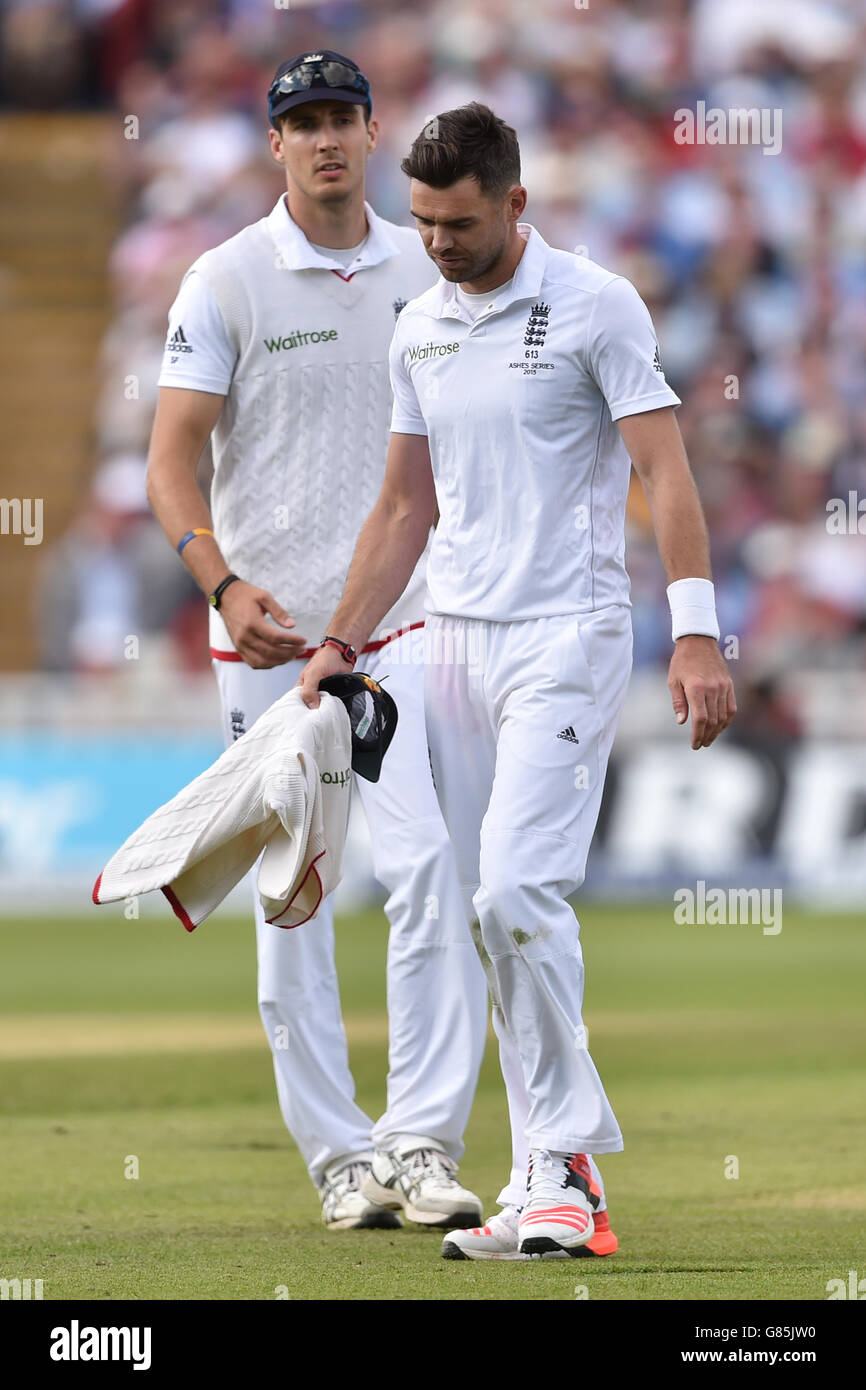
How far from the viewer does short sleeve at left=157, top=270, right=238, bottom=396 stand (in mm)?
5969

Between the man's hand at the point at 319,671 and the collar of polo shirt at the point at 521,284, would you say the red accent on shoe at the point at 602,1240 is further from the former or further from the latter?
the collar of polo shirt at the point at 521,284

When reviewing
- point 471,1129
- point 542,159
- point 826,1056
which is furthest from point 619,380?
point 542,159

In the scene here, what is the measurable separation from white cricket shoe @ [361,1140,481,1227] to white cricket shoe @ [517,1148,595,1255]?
1.83ft

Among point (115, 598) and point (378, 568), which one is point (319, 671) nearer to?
point (378, 568)

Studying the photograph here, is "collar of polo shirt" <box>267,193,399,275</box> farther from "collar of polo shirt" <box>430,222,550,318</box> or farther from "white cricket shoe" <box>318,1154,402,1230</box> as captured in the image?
"white cricket shoe" <box>318,1154,402,1230</box>

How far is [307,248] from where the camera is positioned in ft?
20.0

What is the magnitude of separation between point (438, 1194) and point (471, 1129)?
1.88 meters

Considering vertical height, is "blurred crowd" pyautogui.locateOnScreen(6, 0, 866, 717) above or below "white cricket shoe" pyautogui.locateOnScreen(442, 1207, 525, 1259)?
above

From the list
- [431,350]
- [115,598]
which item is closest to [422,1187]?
[431,350]

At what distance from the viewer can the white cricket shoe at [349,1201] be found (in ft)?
18.4

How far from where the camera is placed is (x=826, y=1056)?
8.72 meters

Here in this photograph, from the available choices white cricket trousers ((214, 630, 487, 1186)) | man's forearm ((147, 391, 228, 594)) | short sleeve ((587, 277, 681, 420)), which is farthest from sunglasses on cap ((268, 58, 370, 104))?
white cricket trousers ((214, 630, 487, 1186))

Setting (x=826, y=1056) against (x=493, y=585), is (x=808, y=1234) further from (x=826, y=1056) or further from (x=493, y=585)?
(x=826, y=1056)
